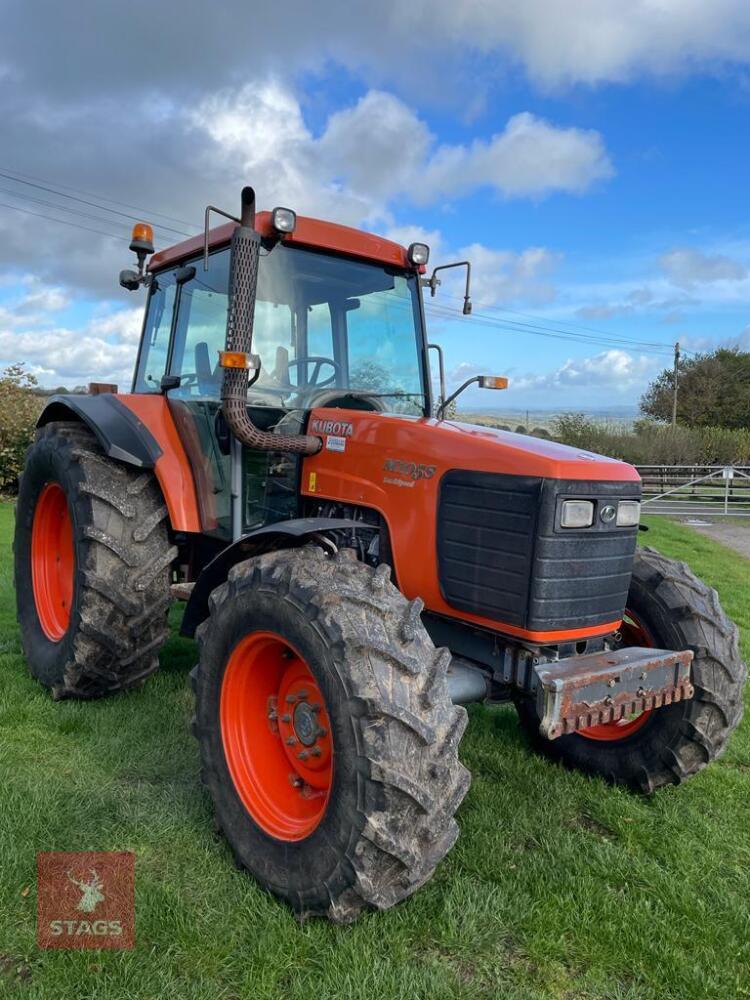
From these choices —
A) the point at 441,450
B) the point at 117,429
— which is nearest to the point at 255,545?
the point at 441,450

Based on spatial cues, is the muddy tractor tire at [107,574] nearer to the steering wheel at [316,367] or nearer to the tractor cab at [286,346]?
the tractor cab at [286,346]

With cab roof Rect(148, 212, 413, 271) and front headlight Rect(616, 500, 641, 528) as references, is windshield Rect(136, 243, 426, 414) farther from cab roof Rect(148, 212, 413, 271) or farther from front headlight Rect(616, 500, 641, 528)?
front headlight Rect(616, 500, 641, 528)

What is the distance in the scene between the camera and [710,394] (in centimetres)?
3206

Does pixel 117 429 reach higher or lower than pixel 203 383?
lower

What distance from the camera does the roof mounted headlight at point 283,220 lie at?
10.5ft

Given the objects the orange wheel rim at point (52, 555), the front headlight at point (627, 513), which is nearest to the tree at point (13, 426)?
the orange wheel rim at point (52, 555)

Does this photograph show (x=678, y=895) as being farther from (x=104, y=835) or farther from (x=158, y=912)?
(x=104, y=835)

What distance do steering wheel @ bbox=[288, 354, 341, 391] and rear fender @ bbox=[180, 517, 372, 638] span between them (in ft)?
2.50

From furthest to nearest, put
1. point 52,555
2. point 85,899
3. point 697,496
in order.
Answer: point 697,496, point 52,555, point 85,899

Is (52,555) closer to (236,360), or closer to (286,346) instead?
(286,346)

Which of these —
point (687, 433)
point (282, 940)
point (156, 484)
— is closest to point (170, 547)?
point (156, 484)

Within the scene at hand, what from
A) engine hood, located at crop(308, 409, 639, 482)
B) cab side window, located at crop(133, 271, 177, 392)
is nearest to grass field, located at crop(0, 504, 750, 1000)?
engine hood, located at crop(308, 409, 639, 482)

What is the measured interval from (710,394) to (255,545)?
32865 mm

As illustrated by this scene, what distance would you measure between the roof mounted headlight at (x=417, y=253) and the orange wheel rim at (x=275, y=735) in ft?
6.94
